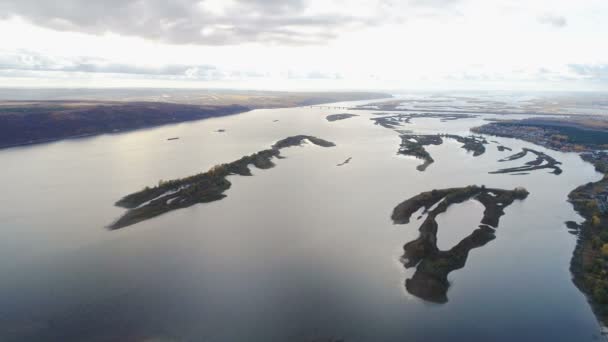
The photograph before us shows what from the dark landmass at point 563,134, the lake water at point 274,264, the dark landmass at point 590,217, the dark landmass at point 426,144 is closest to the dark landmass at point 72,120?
the lake water at point 274,264

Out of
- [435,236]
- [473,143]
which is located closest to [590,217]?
[435,236]

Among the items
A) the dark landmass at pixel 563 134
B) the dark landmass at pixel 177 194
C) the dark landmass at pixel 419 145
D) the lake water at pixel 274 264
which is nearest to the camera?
the lake water at pixel 274 264

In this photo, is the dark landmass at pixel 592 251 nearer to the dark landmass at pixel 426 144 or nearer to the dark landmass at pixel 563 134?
the dark landmass at pixel 426 144

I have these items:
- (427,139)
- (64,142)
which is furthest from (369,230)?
Result: (64,142)

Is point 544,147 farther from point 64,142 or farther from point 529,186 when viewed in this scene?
point 64,142

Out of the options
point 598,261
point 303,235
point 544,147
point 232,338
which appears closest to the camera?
point 232,338

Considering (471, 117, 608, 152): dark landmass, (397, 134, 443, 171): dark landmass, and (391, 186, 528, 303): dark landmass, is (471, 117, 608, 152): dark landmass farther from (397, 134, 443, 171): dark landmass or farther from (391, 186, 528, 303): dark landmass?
(391, 186, 528, 303): dark landmass
